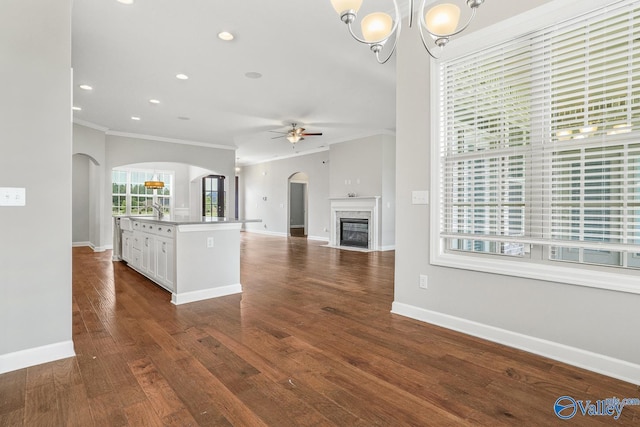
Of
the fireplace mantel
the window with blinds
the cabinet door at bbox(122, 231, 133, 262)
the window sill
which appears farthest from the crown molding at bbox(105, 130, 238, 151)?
the window sill

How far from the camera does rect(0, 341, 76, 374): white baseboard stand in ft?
7.08

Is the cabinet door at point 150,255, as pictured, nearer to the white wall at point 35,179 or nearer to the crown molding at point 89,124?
the white wall at point 35,179

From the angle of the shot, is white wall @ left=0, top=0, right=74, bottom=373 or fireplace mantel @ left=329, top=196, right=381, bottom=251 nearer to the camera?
white wall @ left=0, top=0, right=74, bottom=373

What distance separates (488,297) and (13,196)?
348cm

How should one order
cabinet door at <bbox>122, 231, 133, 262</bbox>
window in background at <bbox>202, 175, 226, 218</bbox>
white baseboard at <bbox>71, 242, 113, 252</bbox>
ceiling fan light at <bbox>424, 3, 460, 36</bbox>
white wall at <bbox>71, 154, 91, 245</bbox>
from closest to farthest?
ceiling fan light at <bbox>424, 3, 460, 36</bbox>
cabinet door at <bbox>122, 231, 133, 262</bbox>
white baseboard at <bbox>71, 242, 113, 252</bbox>
white wall at <bbox>71, 154, 91, 245</bbox>
window in background at <bbox>202, 175, 226, 218</bbox>

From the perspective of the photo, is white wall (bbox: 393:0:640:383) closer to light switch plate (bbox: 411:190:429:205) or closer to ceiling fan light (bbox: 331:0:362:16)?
light switch plate (bbox: 411:190:429:205)

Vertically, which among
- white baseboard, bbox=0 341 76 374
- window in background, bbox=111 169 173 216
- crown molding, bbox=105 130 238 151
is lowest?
white baseboard, bbox=0 341 76 374

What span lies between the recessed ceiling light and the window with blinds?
219 centimetres

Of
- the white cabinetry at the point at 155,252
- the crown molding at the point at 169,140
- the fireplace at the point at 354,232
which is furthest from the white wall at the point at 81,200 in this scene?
the fireplace at the point at 354,232

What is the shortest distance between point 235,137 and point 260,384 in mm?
7633

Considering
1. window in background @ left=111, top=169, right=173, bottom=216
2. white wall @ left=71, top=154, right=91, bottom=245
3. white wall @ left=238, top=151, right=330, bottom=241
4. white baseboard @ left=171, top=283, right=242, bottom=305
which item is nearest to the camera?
white baseboard @ left=171, top=283, right=242, bottom=305

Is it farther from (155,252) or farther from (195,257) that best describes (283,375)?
(155,252)

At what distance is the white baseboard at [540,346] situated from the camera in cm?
210

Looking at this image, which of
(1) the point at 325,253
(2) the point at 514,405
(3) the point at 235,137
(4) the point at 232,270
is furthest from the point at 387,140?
(2) the point at 514,405
